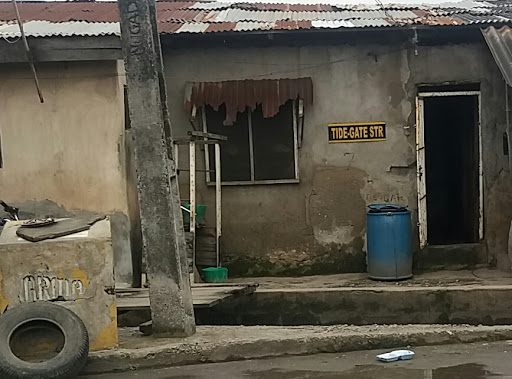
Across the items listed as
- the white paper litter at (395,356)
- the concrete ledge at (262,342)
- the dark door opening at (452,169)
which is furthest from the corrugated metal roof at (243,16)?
the white paper litter at (395,356)

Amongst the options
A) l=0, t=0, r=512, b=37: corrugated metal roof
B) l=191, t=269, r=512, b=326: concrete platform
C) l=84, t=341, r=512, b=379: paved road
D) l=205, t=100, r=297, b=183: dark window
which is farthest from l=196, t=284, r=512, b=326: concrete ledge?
l=0, t=0, r=512, b=37: corrugated metal roof

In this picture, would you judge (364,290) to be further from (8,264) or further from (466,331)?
(8,264)

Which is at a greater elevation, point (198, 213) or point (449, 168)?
point (449, 168)

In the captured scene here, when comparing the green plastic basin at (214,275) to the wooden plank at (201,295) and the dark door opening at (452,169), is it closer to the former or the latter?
the wooden plank at (201,295)

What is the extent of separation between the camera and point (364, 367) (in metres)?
5.67

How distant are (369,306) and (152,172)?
323 cm

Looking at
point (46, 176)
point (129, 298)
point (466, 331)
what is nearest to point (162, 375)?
point (129, 298)

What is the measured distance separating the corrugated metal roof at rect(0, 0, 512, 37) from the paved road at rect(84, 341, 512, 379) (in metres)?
4.39

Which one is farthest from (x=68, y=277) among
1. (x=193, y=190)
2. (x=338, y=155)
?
(x=338, y=155)

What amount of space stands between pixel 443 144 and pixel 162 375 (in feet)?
31.0

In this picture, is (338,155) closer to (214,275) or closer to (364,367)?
(214,275)

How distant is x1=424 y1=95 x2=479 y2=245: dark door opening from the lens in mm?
10336

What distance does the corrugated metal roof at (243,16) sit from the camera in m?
9.13

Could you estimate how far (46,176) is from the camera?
341 inches
